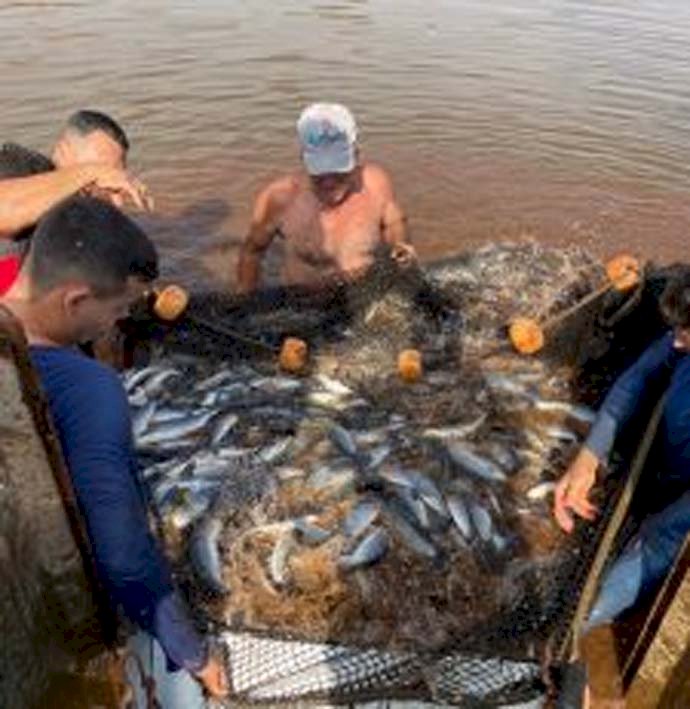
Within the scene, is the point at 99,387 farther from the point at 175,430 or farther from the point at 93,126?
the point at 93,126

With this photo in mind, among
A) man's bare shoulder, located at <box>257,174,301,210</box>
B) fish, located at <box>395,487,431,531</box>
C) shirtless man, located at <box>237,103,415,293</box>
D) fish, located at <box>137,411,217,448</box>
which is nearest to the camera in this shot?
fish, located at <box>395,487,431,531</box>

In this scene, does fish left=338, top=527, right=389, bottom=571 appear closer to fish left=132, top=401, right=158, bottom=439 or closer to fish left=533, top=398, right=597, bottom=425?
fish left=132, top=401, right=158, bottom=439

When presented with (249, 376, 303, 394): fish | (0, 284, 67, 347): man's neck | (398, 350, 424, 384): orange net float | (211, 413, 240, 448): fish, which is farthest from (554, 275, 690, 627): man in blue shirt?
(0, 284, 67, 347): man's neck

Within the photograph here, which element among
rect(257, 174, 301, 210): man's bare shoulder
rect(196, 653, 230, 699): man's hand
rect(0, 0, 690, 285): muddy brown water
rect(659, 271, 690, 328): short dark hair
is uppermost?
rect(659, 271, 690, 328): short dark hair

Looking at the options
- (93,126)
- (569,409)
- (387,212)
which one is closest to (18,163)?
(93,126)

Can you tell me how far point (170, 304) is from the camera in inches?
240

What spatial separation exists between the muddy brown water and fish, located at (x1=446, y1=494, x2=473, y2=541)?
5.32 metres

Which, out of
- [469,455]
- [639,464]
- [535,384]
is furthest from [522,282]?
[639,464]

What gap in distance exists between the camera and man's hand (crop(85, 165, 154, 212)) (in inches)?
152

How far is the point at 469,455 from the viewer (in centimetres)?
539

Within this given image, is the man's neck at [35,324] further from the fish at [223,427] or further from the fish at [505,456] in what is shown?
the fish at [505,456]

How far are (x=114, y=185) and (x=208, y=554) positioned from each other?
1.92m

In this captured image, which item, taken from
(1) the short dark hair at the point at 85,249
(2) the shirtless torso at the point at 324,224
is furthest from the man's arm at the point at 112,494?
(2) the shirtless torso at the point at 324,224

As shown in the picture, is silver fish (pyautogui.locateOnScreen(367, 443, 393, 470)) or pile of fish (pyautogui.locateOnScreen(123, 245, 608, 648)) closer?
pile of fish (pyautogui.locateOnScreen(123, 245, 608, 648))
